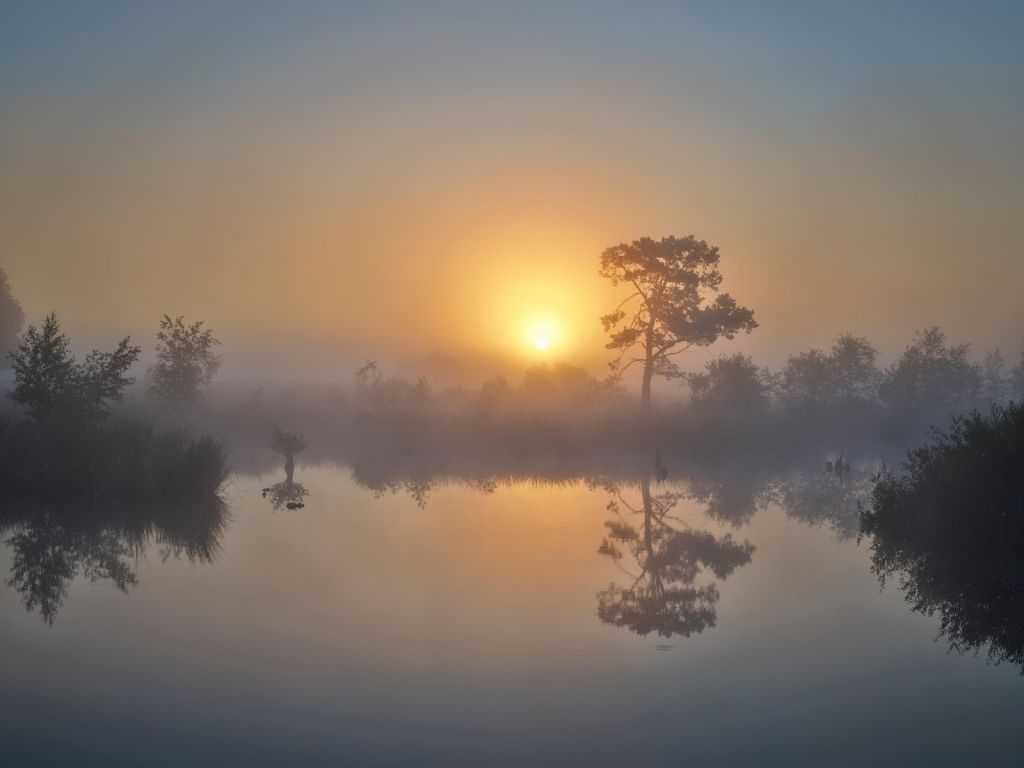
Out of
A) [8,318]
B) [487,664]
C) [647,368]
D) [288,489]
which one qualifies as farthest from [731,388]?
[8,318]

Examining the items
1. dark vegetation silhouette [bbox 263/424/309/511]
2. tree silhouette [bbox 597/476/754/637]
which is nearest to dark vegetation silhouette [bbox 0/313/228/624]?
dark vegetation silhouette [bbox 263/424/309/511]

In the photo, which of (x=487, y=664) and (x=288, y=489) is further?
(x=288, y=489)

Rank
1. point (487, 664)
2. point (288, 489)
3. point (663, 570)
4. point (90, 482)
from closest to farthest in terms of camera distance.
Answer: point (487, 664) < point (663, 570) < point (90, 482) < point (288, 489)

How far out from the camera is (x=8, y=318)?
86812 mm

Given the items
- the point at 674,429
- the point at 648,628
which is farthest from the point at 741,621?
the point at 674,429

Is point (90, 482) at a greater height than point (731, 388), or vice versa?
point (731, 388)

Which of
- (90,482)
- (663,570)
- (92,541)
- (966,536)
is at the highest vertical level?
(90,482)

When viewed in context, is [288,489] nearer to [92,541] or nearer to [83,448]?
[83,448]

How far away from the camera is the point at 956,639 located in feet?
39.2

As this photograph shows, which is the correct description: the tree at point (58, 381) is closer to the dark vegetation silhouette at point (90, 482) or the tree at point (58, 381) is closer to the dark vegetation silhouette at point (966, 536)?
the dark vegetation silhouette at point (90, 482)

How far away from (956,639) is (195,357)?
4392 centimetres

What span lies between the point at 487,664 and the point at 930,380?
63.6 metres

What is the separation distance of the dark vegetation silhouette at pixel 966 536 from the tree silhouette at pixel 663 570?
10.9 feet

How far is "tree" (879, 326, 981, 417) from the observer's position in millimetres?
63812
